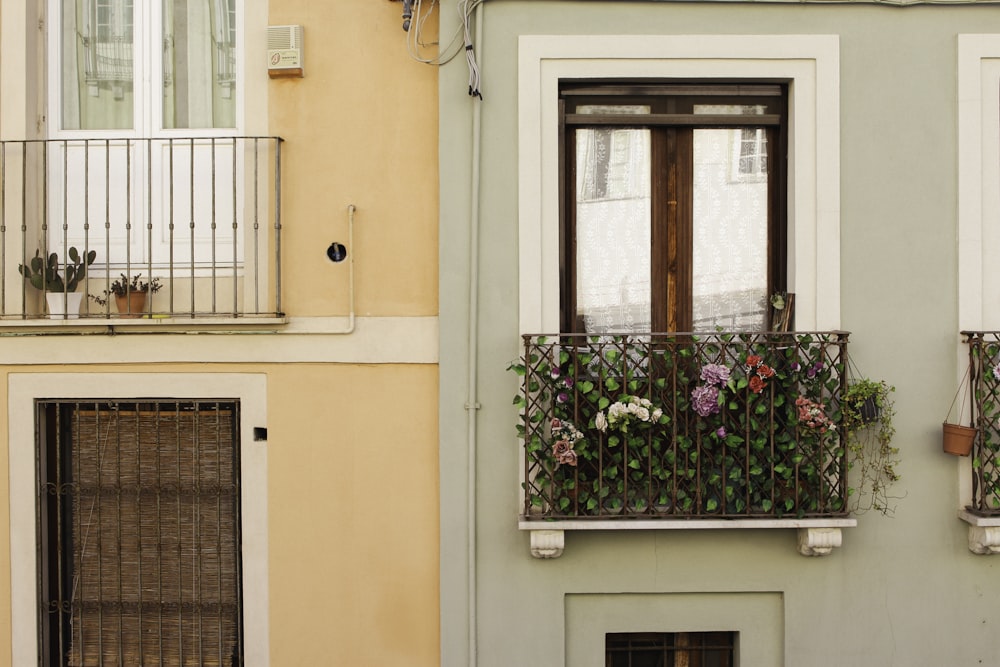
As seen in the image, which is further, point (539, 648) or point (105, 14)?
point (105, 14)

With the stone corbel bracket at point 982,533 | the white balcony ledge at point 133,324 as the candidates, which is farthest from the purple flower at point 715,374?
the white balcony ledge at point 133,324

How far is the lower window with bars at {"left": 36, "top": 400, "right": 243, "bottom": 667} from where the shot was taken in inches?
215

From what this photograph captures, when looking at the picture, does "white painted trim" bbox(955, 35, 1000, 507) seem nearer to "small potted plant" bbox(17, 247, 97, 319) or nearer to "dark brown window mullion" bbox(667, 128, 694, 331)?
"dark brown window mullion" bbox(667, 128, 694, 331)

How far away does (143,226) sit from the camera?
18.3 ft

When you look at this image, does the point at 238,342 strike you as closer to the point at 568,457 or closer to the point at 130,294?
the point at 130,294

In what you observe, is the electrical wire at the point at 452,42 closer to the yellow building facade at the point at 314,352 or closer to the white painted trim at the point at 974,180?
the yellow building facade at the point at 314,352

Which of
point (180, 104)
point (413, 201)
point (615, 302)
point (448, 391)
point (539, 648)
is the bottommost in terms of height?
point (539, 648)

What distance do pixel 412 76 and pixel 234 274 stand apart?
166 centimetres

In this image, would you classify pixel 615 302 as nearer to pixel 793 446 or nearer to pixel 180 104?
pixel 793 446

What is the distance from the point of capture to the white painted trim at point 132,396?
209 inches

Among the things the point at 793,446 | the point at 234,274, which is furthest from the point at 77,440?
the point at 793,446

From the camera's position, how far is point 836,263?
517 centimetres

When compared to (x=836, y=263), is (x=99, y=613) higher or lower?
lower

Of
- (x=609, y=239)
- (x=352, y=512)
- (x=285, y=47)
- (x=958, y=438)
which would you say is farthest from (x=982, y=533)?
(x=285, y=47)
